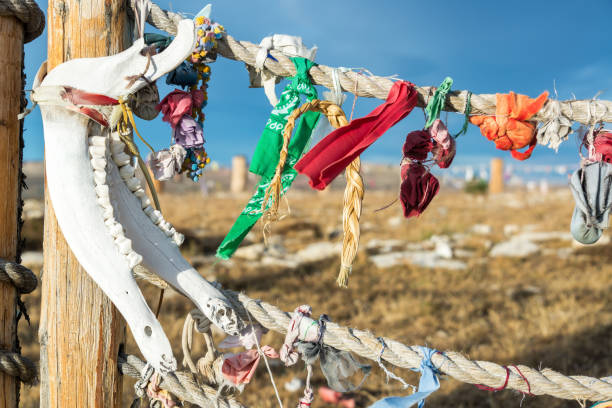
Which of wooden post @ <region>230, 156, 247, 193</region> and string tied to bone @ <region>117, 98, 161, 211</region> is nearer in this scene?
string tied to bone @ <region>117, 98, 161, 211</region>

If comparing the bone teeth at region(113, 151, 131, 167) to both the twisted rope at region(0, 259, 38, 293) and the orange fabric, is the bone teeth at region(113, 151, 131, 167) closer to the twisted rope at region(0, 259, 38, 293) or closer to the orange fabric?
the twisted rope at region(0, 259, 38, 293)

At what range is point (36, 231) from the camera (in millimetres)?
6703

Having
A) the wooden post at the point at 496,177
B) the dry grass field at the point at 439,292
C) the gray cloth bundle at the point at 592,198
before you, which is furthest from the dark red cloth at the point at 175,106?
the wooden post at the point at 496,177

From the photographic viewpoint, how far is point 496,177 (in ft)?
52.5

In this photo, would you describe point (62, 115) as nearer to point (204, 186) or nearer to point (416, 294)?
point (416, 294)

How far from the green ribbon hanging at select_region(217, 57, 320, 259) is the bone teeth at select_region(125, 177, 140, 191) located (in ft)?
0.98

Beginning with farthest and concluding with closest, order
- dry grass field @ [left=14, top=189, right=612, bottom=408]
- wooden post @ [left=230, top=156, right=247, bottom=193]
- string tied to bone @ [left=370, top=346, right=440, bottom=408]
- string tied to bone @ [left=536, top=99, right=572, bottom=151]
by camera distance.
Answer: wooden post @ [left=230, top=156, right=247, bottom=193] < dry grass field @ [left=14, top=189, right=612, bottom=408] < string tied to bone @ [left=536, top=99, right=572, bottom=151] < string tied to bone @ [left=370, top=346, right=440, bottom=408]

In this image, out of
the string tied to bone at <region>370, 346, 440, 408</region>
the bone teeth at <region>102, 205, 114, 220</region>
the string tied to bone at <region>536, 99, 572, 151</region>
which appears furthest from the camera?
the string tied to bone at <region>536, 99, 572, 151</region>

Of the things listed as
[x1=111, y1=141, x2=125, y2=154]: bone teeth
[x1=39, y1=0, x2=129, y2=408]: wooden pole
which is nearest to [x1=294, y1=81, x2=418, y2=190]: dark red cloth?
[x1=111, y1=141, x2=125, y2=154]: bone teeth

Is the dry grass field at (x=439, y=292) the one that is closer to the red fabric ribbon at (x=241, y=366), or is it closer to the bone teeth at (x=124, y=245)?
the red fabric ribbon at (x=241, y=366)

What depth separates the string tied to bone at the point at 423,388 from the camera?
3.72 feet

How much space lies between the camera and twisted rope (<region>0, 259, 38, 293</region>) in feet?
4.55

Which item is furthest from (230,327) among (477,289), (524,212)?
(524,212)

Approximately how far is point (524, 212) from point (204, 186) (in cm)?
896
